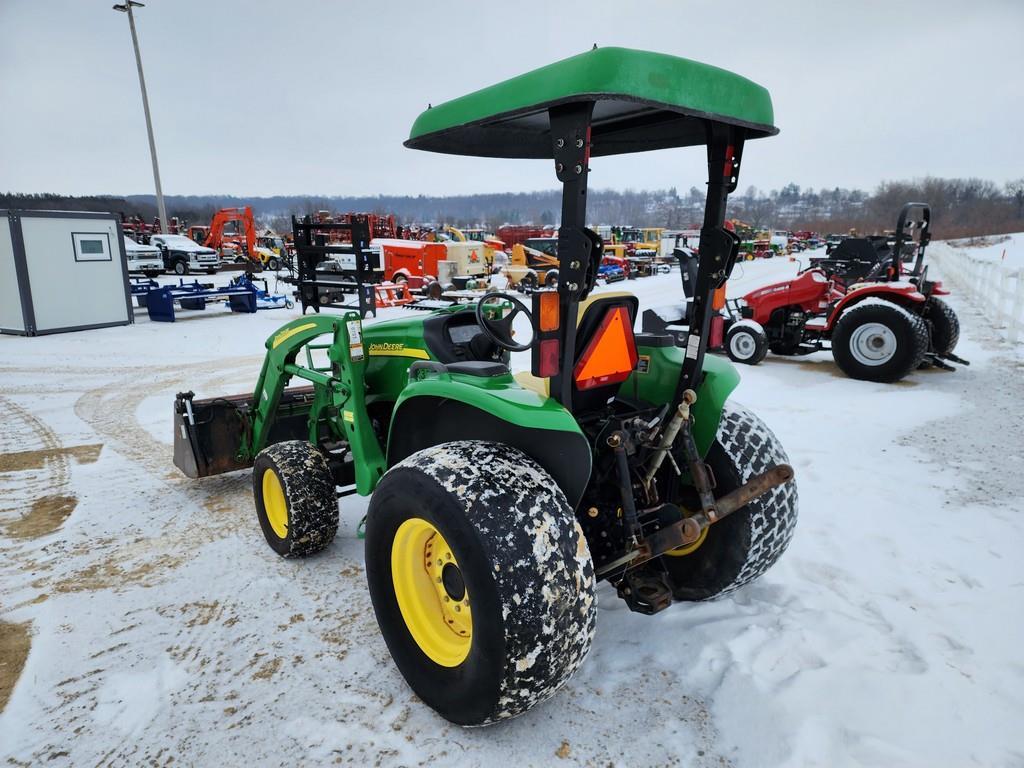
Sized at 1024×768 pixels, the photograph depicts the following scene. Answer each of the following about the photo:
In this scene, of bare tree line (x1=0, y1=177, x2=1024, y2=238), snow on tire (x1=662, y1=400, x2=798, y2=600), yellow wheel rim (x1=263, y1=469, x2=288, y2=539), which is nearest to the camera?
snow on tire (x1=662, y1=400, x2=798, y2=600)

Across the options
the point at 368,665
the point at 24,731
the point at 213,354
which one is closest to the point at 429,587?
the point at 368,665

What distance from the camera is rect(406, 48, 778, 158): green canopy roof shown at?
167 cm

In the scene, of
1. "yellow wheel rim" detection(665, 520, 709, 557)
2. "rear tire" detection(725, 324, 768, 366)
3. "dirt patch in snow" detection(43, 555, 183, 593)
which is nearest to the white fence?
"rear tire" detection(725, 324, 768, 366)

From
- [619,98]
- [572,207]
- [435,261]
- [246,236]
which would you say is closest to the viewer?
[619,98]

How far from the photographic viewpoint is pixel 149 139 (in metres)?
22.6

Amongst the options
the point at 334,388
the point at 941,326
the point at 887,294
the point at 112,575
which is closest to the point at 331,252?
Answer: the point at 334,388

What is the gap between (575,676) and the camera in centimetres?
243

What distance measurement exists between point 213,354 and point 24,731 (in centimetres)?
808

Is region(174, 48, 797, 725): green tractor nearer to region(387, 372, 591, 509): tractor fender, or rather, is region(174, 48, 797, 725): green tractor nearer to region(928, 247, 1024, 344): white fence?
region(387, 372, 591, 509): tractor fender

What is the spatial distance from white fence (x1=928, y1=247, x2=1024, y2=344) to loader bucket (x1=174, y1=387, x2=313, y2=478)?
9912 mm

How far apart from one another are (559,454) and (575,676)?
939mm

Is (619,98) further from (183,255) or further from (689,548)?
(183,255)

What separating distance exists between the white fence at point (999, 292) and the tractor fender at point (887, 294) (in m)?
2.85

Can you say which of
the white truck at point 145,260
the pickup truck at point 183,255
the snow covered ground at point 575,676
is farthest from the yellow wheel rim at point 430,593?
the pickup truck at point 183,255
